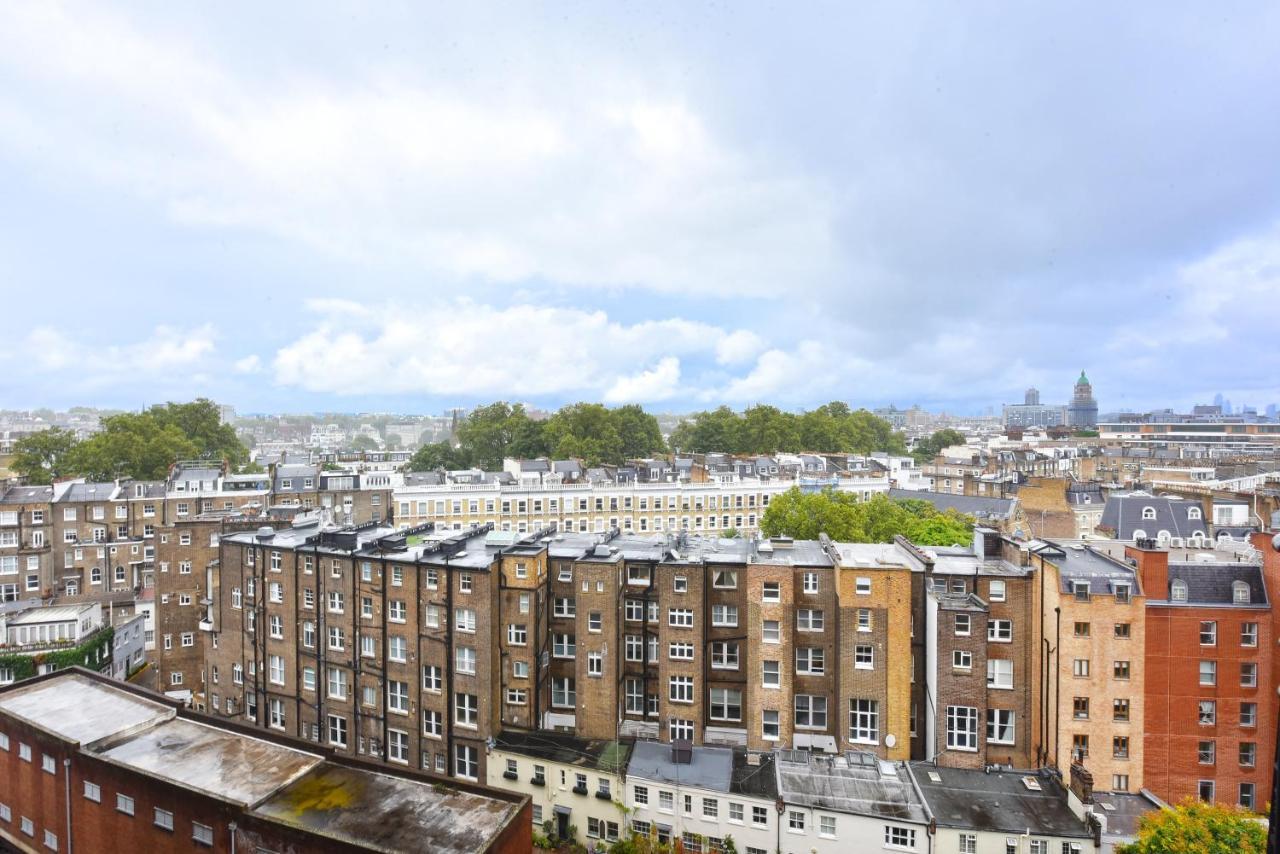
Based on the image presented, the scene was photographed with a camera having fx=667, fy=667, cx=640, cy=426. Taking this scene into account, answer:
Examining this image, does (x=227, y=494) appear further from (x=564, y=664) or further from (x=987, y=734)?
(x=987, y=734)

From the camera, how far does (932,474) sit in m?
105

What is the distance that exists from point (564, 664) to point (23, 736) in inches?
805

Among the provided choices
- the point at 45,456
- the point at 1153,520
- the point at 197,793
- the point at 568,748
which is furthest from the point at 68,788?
the point at 45,456

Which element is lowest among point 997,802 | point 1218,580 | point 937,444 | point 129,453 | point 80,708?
point 997,802

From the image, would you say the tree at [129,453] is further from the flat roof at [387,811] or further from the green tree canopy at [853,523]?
the flat roof at [387,811]

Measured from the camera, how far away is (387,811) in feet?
67.5

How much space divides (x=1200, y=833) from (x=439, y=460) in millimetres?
117230

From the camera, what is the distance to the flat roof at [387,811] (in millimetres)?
19156

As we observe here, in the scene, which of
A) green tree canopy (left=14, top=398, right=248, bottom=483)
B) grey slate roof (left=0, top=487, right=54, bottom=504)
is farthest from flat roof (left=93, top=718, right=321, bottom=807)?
green tree canopy (left=14, top=398, right=248, bottom=483)

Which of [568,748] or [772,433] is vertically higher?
[772,433]

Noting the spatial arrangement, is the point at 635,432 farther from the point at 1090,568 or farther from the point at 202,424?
the point at 1090,568

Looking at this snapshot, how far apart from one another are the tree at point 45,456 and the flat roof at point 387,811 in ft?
258

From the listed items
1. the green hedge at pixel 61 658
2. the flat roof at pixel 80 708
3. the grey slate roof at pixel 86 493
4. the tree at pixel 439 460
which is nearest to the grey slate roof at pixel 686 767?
the flat roof at pixel 80 708

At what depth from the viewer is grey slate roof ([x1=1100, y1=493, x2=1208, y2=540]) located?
A: 54.3 metres
